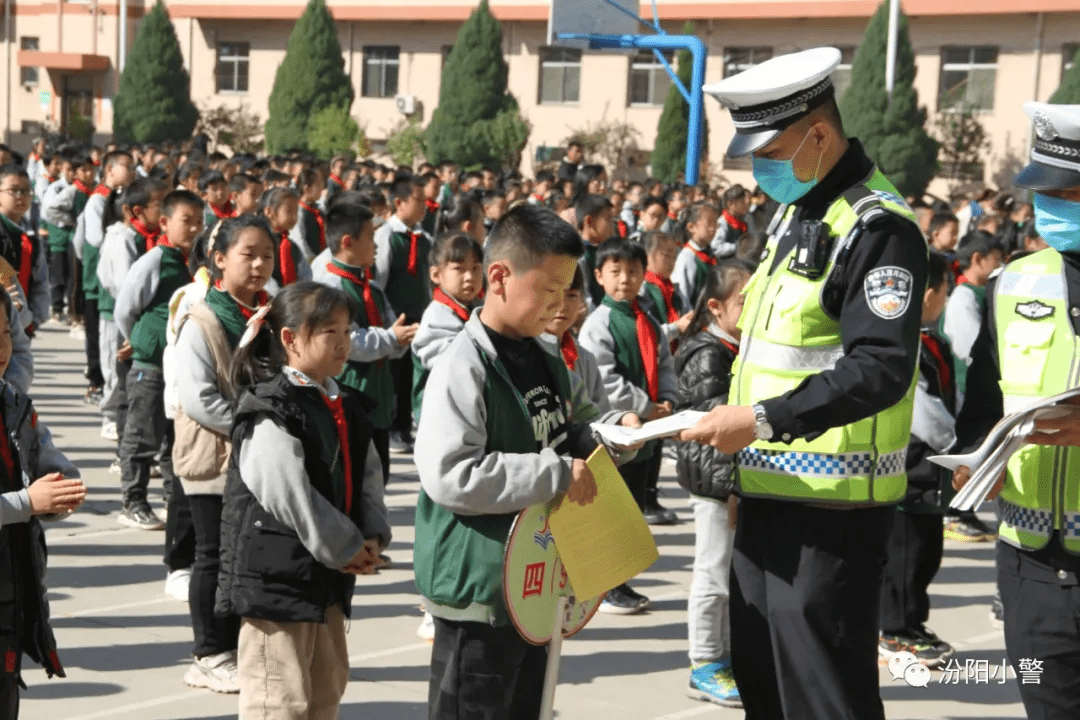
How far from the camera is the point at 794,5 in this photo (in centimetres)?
3275

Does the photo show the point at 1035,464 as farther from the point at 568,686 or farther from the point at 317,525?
the point at 568,686

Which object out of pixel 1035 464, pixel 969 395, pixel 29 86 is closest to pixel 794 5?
pixel 29 86

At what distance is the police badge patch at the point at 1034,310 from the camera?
148 inches

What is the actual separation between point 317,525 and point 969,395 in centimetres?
278

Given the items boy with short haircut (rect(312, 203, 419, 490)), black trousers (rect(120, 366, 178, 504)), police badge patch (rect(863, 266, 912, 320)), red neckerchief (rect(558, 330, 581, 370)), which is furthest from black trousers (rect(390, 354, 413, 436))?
police badge patch (rect(863, 266, 912, 320))

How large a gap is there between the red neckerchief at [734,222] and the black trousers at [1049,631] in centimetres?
1171

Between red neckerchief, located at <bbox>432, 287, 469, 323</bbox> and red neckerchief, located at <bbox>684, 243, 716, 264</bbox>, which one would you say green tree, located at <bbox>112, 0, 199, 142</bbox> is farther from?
red neckerchief, located at <bbox>432, 287, 469, 323</bbox>

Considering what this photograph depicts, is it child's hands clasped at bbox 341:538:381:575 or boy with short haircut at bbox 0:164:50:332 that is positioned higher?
boy with short haircut at bbox 0:164:50:332

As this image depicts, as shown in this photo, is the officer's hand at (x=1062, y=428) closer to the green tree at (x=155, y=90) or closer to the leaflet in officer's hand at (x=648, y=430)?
the leaflet in officer's hand at (x=648, y=430)

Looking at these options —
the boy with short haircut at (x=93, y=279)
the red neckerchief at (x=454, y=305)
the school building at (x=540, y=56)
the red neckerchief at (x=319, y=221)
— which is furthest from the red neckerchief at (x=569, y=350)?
the school building at (x=540, y=56)

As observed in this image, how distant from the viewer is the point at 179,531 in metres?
6.52

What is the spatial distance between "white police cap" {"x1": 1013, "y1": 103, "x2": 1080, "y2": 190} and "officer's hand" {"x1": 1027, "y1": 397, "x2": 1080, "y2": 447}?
59 cm

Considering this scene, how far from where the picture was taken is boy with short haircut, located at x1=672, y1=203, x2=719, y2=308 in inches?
451

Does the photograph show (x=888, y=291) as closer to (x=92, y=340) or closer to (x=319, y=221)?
(x=92, y=340)
